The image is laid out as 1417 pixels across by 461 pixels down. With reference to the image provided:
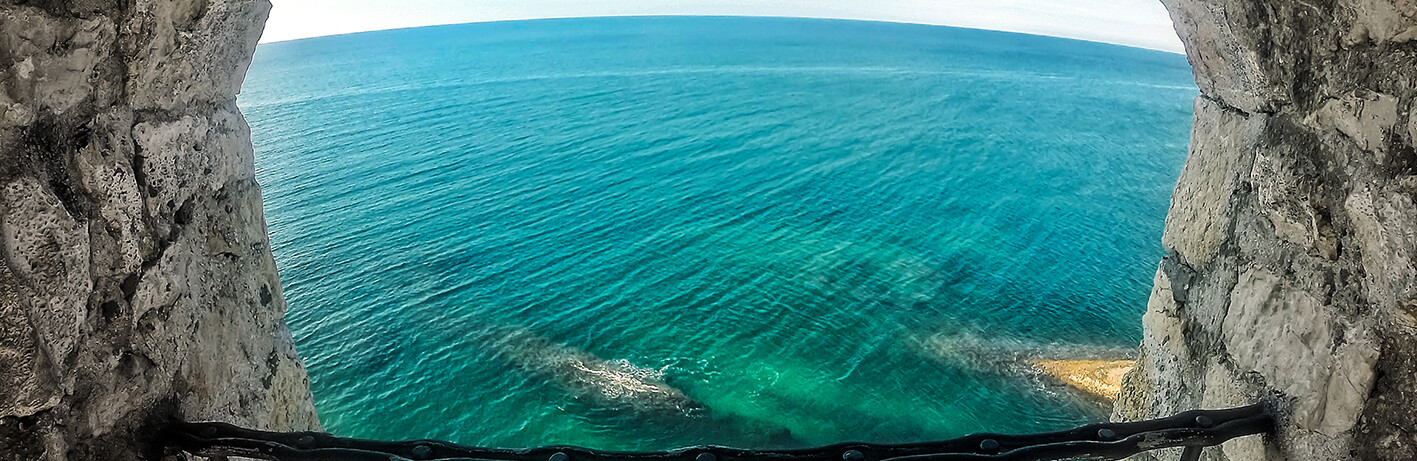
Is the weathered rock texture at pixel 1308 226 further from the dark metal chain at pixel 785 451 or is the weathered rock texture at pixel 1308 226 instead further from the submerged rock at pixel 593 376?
the submerged rock at pixel 593 376

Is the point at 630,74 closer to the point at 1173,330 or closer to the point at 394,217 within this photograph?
the point at 394,217

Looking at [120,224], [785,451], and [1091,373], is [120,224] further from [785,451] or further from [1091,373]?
[1091,373]

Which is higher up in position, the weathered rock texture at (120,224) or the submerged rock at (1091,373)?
the weathered rock texture at (120,224)

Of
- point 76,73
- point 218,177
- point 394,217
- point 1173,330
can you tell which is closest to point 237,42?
point 218,177

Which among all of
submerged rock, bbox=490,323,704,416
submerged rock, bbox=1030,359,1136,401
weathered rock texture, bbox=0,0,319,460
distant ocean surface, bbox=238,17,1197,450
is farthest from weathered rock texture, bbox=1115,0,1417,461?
submerged rock, bbox=1030,359,1136,401

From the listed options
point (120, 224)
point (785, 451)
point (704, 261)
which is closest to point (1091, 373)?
point (704, 261)

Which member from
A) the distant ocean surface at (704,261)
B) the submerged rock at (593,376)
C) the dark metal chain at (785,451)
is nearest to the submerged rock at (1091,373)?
the distant ocean surface at (704,261)

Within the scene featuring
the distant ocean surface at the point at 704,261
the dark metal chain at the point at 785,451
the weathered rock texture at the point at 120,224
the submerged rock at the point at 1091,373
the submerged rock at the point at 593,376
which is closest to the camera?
the weathered rock texture at the point at 120,224

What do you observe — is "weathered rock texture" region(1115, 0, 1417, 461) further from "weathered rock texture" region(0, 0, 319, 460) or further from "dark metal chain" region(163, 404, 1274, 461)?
"weathered rock texture" region(0, 0, 319, 460)
